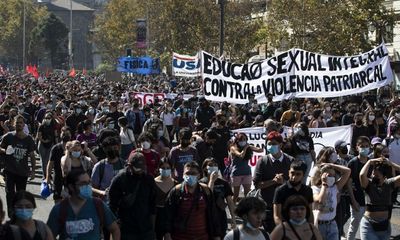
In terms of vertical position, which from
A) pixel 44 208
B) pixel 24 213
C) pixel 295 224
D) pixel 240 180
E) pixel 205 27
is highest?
pixel 205 27

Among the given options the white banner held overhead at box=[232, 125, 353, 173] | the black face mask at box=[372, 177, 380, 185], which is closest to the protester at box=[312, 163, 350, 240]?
the black face mask at box=[372, 177, 380, 185]

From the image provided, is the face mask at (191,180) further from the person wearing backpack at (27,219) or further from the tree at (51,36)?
the tree at (51,36)

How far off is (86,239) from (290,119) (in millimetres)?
10716

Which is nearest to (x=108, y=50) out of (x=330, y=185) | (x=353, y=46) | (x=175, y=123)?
(x=353, y=46)

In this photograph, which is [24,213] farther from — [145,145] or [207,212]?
[145,145]

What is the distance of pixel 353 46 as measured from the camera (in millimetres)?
37219

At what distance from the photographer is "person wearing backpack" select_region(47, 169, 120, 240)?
7125 mm

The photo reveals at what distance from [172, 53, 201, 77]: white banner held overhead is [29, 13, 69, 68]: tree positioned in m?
93.6

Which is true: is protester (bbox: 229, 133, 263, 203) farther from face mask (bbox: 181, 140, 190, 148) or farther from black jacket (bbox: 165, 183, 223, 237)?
black jacket (bbox: 165, 183, 223, 237)

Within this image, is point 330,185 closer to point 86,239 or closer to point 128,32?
point 86,239

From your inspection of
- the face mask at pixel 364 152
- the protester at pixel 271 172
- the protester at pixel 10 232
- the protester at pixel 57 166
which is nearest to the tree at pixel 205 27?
the protester at pixel 57 166

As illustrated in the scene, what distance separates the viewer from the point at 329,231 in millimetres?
8852

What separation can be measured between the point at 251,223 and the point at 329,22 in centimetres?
3296

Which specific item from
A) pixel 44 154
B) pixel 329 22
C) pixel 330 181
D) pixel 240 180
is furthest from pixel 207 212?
pixel 329 22
